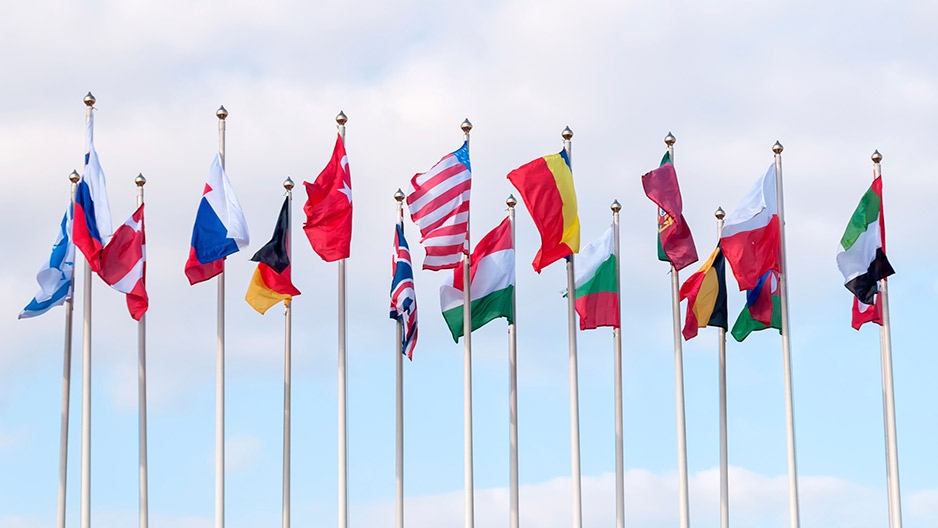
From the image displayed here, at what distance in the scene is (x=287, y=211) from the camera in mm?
38344

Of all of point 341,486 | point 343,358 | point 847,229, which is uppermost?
point 847,229

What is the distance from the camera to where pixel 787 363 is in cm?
3853

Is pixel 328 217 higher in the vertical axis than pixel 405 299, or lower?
higher

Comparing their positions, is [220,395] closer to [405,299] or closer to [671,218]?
[405,299]

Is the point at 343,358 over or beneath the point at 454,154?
beneath

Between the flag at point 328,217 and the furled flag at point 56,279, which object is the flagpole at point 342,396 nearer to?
the flag at point 328,217

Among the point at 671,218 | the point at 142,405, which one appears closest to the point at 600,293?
the point at 671,218

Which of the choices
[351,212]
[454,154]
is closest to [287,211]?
[351,212]

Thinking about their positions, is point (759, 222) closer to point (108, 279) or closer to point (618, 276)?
point (618, 276)

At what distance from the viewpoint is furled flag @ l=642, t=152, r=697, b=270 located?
38562 mm

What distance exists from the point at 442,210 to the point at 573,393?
478 centimetres

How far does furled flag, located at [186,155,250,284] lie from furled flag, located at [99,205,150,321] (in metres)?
1.06

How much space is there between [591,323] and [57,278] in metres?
11.4

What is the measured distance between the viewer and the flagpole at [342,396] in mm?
37281
